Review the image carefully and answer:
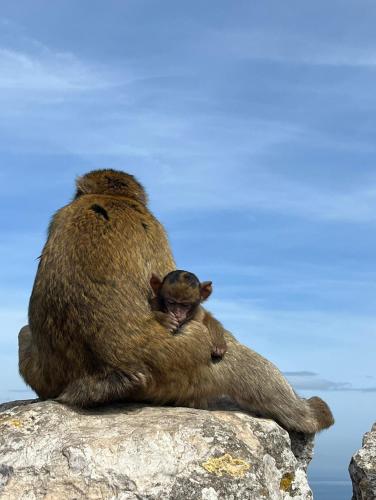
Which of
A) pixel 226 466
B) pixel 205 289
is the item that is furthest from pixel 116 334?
pixel 226 466

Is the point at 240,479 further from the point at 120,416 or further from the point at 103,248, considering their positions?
the point at 103,248

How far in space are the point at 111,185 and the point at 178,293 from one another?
177 centimetres

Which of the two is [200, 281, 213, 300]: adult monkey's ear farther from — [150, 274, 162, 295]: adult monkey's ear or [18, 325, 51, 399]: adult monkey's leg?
[18, 325, 51, 399]: adult monkey's leg

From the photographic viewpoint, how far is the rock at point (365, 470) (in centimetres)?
858

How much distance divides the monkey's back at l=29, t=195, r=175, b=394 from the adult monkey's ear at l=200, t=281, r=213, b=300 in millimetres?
441

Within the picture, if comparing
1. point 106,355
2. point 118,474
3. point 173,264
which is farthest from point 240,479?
point 173,264

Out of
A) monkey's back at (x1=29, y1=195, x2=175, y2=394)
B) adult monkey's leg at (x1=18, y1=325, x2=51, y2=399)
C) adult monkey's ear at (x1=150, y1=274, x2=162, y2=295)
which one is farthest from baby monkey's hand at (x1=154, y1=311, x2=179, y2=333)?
adult monkey's leg at (x1=18, y1=325, x2=51, y2=399)

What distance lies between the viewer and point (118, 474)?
671 cm

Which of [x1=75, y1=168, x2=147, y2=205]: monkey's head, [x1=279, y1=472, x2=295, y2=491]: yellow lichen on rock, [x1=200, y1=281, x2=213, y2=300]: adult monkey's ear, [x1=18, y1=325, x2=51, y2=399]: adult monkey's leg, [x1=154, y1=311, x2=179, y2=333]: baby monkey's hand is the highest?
[x1=75, y1=168, x2=147, y2=205]: monkey's head

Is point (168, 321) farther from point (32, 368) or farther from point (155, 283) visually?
point (32, 368)

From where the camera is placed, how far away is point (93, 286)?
7.63 metres

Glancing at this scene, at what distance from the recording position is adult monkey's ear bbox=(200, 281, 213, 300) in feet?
27.9

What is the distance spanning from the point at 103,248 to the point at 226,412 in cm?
216

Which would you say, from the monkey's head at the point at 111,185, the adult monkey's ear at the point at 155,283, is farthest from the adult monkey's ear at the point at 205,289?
the monkey's head at the point at 111,185
